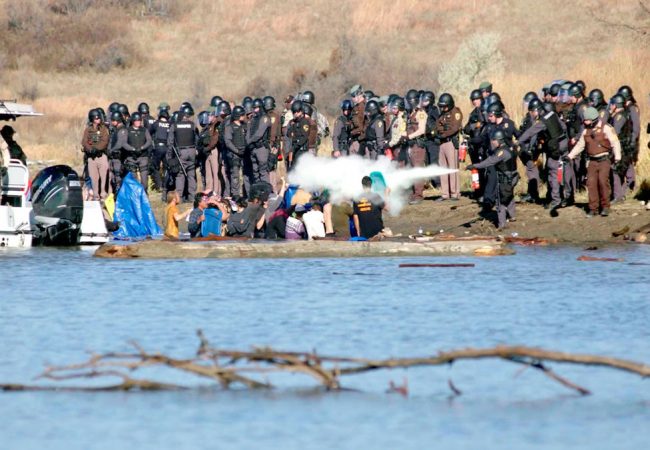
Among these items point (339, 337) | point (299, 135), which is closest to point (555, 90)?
point (299, 135)

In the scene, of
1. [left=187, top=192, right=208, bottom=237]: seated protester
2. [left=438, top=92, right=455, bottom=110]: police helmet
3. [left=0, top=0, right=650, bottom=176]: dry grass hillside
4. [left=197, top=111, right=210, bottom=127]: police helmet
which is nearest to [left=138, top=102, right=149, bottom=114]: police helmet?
[left=197, top=111, right=210, bottom=127]: police helmet

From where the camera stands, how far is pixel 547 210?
28.6m

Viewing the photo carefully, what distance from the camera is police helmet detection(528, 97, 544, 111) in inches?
1110

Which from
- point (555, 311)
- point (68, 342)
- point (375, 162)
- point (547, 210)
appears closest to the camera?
point (68, 342)

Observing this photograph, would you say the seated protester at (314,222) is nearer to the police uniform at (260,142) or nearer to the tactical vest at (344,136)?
the tactical vest at (344,136)

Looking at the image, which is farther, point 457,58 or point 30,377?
point 457,58

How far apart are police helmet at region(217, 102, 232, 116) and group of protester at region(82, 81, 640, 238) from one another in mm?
38

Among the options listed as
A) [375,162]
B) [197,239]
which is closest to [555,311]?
[197,239]

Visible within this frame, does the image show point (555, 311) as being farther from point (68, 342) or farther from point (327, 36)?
point (327, 36)

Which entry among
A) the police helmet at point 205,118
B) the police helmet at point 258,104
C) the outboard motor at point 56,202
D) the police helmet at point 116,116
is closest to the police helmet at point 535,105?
the police helmet at point 258,104

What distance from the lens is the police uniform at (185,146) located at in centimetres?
3381

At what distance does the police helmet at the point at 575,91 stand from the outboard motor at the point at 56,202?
26.5 ft

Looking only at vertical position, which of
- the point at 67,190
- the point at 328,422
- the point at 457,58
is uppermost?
the point at 457,58

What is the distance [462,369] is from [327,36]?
5510 cm
